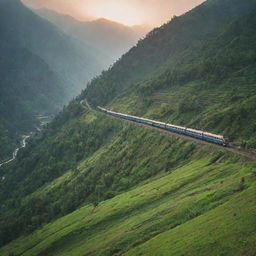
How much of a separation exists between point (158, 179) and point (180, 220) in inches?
1001

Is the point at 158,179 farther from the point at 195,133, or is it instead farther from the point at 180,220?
the point at 180,220

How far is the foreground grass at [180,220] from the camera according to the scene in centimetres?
2908

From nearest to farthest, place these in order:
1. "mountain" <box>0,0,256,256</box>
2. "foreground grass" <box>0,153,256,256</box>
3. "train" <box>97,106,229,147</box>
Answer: "foreground grass" <box>0,153,256,256</box>
"mountain" <box>0,0,256,256</box>
"train" <box>97,106,229,147</box>

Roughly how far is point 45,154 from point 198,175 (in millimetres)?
A: 136368

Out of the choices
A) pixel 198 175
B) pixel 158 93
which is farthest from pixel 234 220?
pixel 158 93

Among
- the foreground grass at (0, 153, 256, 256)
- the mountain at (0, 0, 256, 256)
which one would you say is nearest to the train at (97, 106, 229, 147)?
the mountain at (0, 0, 256, 256)

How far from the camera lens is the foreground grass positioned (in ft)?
95.4

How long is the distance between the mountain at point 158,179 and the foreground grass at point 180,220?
0.52 feet

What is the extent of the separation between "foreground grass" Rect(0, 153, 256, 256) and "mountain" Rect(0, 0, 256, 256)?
0.16m

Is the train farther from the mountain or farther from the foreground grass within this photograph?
the foreground grass

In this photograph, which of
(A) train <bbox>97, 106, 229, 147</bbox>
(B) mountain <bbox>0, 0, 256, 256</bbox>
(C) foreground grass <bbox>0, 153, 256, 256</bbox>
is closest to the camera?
(C) foreground grass <bbox>0, 153, 256, 256</bbox>

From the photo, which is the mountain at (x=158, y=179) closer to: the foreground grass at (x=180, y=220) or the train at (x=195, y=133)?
the foreground grass at (x=180, y=220)

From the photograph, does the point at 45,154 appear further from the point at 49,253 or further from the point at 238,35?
the point at 238,35

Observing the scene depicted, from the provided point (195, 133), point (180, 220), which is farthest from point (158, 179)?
point (180, 220)
